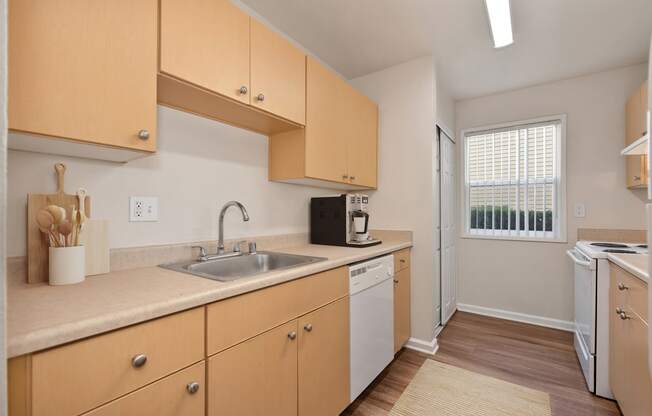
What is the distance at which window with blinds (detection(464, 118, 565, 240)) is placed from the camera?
305 cm

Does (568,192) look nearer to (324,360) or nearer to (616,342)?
(616,342)

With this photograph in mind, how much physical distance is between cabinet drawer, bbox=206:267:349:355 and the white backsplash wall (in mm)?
679

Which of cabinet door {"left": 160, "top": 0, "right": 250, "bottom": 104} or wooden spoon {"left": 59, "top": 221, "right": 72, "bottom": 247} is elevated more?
cabinet door {"left": 160, "top": 0, "right": 250, "bottom": 104}

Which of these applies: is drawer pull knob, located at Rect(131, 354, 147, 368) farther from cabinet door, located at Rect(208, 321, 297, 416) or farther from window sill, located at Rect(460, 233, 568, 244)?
window sill, located at Rect(460, 233, 568, 244)

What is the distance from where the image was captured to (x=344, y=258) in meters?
1.64

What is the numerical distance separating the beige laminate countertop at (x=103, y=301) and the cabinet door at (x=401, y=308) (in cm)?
123

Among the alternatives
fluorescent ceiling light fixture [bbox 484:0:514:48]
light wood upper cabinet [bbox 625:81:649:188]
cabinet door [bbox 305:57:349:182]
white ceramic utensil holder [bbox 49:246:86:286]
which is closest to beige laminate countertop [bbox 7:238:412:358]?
white ceramic utensil holder [bbox 49:246:86:286]

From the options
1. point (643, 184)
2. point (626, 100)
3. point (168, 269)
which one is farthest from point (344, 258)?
point (626, 100)

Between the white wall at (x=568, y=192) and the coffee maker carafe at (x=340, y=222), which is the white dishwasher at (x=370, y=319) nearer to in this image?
the coffee maker carafe at (x=340, y=222)

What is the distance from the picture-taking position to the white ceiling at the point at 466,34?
193cm

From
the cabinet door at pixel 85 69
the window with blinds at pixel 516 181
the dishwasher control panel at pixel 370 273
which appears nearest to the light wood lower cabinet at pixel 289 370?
the dishwasher control panel at pixel 370 273

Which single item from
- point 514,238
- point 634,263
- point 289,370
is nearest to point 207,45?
point 289,370

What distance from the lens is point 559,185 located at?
3.00m

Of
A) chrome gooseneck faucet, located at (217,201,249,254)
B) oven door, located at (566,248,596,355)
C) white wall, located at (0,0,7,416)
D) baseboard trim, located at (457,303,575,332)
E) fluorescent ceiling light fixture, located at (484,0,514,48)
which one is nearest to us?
white wall, located at (0,0,7,416)
